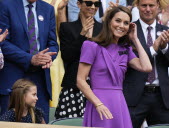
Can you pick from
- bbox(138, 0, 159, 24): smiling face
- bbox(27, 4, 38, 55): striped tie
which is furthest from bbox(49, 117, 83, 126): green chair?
bbox(138, 0, 159, 24): smiling face

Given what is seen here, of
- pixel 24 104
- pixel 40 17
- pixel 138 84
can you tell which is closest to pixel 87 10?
pixel 40 17

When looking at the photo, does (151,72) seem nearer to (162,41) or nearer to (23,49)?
(162,41)

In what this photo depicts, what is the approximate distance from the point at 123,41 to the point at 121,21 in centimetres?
20

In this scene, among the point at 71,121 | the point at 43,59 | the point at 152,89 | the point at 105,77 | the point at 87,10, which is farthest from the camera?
the point at 87,10

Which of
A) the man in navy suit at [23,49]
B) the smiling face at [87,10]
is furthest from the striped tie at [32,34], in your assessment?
the smiling face at [87,10]

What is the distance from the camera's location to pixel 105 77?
462cm

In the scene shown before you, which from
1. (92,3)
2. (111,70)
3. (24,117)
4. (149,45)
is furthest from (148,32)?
(24,117)

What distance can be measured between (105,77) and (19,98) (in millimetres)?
952

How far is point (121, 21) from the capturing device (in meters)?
4.88

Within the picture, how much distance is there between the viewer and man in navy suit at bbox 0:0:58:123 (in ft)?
18.6

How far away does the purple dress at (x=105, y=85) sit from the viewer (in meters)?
4.59

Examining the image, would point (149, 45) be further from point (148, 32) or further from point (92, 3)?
point (92, 3)

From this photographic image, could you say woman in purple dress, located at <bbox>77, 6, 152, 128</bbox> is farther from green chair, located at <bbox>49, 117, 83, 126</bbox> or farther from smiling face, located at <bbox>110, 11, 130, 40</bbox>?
green chair, located at <bbox>49, 117, 83, 126</bbox>

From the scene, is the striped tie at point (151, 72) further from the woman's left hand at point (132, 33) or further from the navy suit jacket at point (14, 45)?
the navy suit jacket at point (14, 45)
